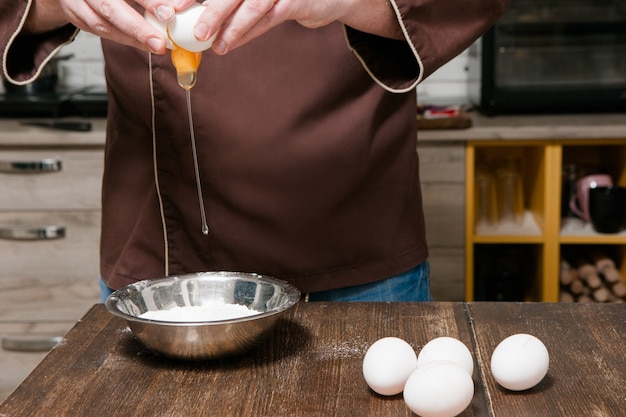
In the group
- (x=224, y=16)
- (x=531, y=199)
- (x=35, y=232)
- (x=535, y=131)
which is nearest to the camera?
(x=224, y=16)

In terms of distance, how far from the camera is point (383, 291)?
53.2 inches

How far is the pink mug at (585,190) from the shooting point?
2.45 m

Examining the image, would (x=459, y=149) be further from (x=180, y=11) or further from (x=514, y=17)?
(x=180, y=11)

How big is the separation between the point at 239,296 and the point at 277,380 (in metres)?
0.22

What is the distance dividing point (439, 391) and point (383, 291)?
0.51m

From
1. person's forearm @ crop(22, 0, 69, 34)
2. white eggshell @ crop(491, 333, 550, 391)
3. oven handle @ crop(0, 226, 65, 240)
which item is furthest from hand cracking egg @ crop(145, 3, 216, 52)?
oven handle @ crop(0, 226, 65, 240)

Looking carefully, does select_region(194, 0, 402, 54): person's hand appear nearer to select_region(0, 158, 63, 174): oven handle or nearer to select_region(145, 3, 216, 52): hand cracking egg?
select_region(145, 3, 216, 52): hand cracking egg

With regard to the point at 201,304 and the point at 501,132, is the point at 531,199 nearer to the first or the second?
the point at 501,132

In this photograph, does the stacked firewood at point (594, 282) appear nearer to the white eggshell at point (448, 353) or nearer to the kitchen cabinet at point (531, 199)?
the kitchen cabinet at point (531, 199)

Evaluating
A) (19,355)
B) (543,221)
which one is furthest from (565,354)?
(19,355)

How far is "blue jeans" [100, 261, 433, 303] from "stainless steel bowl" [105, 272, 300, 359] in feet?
0.67

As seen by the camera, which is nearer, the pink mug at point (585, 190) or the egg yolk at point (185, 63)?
the egg yolk at point (185, 63)

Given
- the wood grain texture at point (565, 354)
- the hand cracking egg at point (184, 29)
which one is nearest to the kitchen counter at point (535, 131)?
the wood grain texture at point (565, 354)

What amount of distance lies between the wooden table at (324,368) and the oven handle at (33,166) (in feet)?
4.20
